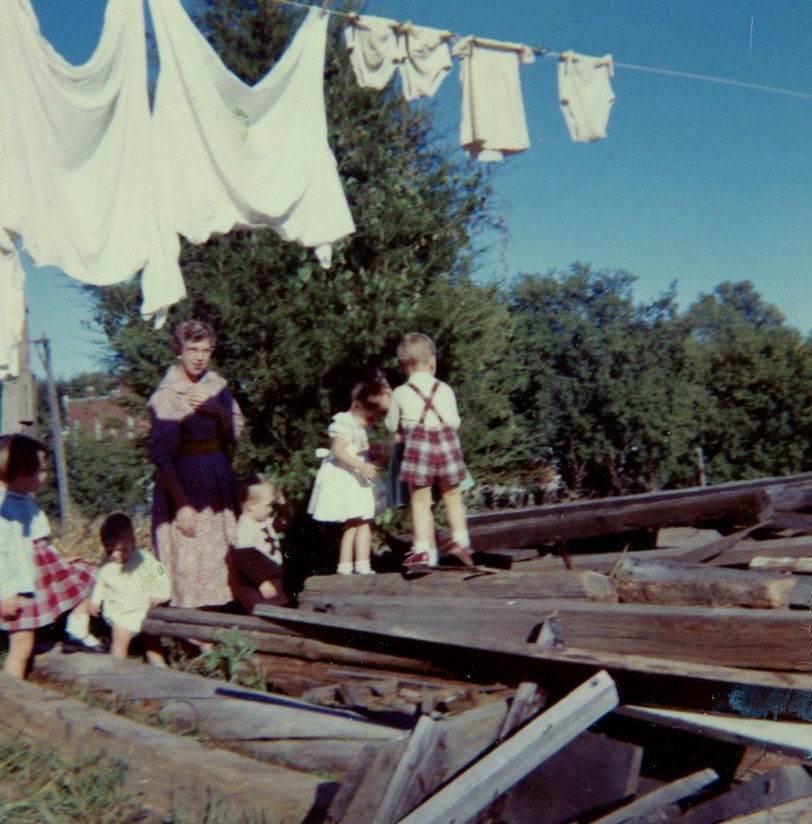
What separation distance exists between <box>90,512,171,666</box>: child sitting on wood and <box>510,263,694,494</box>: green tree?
8.20 meters

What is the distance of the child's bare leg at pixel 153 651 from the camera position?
5160mm

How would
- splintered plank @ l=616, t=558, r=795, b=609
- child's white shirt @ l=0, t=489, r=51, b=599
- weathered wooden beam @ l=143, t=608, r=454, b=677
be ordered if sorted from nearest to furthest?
splintered plank @ l=616, t=558, r=795, b=609, weathered wooden beam @ l=143, t=608, r=454, b=677, child's white shirt @ l=0, t=489, r=51, b=599

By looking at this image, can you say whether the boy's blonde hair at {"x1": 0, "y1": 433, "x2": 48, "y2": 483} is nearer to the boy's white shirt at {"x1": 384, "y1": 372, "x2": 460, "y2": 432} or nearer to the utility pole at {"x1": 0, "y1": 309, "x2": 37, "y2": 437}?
the utility pole at {"x1": 0, "y1": 309, "x2": 37, "y2": 437}

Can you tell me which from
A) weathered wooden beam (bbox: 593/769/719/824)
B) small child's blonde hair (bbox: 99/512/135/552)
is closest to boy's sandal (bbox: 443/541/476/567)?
weathered wooden beam (bbox: 593/769/719/824)

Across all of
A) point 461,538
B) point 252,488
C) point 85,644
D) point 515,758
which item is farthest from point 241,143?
point 515,758

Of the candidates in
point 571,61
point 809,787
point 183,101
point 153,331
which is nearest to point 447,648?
point 809,787

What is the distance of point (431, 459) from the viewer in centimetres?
529

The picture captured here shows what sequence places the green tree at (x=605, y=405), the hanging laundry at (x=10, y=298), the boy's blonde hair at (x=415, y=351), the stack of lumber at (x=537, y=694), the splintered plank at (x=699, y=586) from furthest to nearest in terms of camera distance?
the green tree at (x=605, y=405), the boy's blonde hair at (x=415, y=351), the hanging laundry at (x=10, y=298), the splintered plank at (x=699, y=586), the stack of lumber at (x=537, y=694)

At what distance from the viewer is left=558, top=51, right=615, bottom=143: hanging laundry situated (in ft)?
22.6

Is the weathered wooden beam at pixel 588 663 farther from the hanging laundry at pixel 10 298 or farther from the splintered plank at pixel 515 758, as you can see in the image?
the hanging laundry at pixel 10 298

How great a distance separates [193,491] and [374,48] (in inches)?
135

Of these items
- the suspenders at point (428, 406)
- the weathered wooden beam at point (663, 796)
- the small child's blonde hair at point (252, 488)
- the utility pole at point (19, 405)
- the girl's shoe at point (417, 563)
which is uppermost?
the utility pole at point (19, 405)

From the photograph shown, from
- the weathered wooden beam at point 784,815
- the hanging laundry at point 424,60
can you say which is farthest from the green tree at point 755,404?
the weathered wooden beam at point 784,815

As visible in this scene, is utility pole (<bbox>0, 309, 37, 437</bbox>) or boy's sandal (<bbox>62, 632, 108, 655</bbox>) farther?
utility pole (<bbox>0, 309, 37, 437</bbox>)
